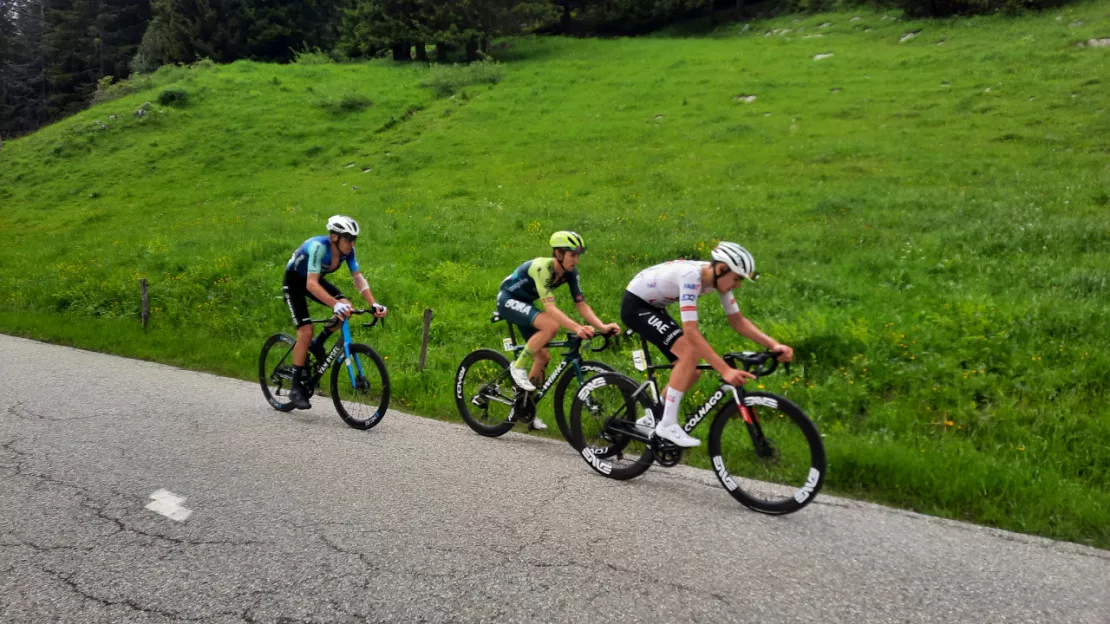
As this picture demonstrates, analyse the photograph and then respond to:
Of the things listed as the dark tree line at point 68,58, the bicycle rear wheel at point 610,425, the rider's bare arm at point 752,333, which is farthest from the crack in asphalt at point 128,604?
the dark tree line at point 68,58

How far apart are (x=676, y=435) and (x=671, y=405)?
236 millimetres

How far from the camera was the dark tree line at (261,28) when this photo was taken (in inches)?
1688

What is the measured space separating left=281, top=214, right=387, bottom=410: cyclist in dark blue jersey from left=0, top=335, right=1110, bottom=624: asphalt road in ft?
4.19

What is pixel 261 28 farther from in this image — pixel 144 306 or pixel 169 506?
pixel 169 506

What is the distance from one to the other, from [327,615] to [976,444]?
5.91 m

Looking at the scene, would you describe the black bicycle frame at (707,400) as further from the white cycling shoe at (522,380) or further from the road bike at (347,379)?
the road bike at (347,379)

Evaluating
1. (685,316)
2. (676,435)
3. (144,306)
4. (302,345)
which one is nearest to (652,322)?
(685,316)

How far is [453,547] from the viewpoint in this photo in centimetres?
425

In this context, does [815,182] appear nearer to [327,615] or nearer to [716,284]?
[716,284]

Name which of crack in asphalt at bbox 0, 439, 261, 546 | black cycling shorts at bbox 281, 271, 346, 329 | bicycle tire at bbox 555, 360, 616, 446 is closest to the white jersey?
bicycle tire at bbox 555, 360, 616, 446

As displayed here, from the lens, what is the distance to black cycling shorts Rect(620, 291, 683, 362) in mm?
5573

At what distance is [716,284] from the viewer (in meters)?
5.09

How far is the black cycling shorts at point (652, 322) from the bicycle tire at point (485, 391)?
5.10ft

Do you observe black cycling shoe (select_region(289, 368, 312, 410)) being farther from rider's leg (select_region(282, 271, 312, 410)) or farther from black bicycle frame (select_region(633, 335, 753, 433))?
black bicycle frame (select_region(633, 335, 753, 433))
